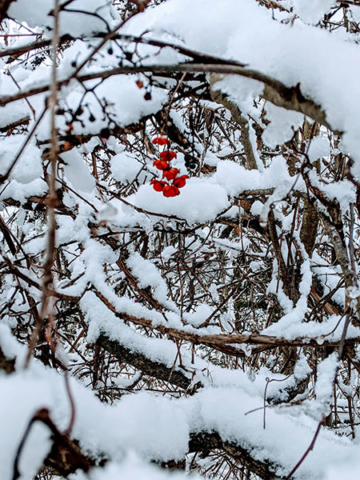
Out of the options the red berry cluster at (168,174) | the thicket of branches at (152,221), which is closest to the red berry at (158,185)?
the red berry cluster at (168,174)

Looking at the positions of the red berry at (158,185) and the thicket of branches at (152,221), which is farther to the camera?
the red berry at (158,185)

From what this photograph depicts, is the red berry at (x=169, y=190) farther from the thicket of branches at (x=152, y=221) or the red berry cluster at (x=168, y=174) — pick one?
the thicket of branches at (x=152, y=221)

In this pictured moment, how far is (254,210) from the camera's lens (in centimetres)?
189

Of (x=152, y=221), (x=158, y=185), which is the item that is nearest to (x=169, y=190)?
(x=158, y=185)

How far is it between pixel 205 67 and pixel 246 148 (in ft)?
5.24

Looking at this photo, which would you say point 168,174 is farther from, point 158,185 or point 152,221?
point 152,221

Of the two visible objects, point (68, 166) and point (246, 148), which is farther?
point (246, 148)

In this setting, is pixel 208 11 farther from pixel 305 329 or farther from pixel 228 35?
pixel 305 329

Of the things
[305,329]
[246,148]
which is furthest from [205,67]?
[246,148]

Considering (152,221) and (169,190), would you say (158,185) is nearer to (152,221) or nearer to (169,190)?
(169,190)

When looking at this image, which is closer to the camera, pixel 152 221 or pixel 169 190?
pixel 169 190

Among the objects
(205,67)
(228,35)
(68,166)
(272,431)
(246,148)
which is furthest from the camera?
(246,148)

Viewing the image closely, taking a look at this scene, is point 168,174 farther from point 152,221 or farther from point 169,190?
point 152,221

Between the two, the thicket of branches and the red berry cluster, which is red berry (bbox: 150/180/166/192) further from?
the thicket of branches
